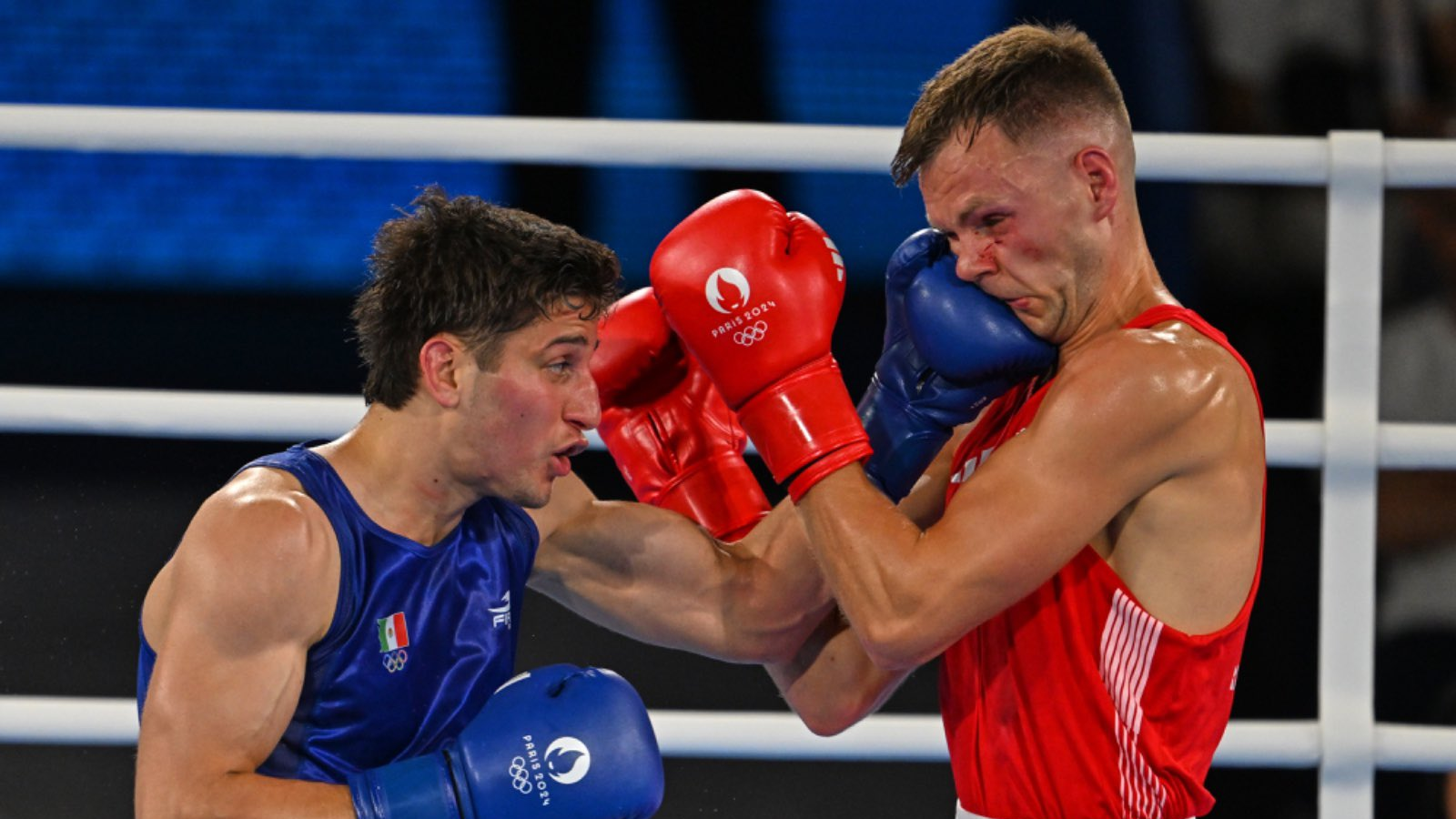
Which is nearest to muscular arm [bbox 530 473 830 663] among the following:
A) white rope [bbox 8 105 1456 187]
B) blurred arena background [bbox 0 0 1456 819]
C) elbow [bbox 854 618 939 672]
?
elbow [bbox 854 618 939 672]

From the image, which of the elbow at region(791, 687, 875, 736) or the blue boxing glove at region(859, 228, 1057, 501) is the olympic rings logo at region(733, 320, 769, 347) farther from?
the elbow at region(791, 687, 875, 736)

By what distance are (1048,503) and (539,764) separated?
2.38 feet

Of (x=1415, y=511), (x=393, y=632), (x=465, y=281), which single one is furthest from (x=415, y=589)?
(x=1415, y=511)

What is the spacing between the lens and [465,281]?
2047 millimetres

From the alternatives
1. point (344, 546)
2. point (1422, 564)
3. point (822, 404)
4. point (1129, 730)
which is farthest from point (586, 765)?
point (1422, 564)

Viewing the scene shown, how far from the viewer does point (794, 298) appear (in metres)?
2.07

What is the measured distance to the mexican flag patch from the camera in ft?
6.59

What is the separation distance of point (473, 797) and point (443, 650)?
0.82 feet

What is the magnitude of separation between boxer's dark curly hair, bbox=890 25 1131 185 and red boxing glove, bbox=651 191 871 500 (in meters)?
0.20

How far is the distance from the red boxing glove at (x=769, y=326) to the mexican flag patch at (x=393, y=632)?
0.54 m

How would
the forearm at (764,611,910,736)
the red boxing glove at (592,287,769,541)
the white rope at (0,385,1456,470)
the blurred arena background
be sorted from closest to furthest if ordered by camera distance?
the forearm at (764,611,910,736) < the red boxing glove at (592,287,769,541) < the white rope at (0,385,1456,470) < the blurred arena background

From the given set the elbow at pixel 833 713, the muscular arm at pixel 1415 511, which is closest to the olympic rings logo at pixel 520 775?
the elbow at pixel 833 713

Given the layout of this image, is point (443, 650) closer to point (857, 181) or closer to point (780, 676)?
point (780, 676)

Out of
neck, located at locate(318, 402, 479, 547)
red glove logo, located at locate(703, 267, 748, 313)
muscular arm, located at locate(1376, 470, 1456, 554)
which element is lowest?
muscular arm, located at locate(1376, 470, 1456, 554)
